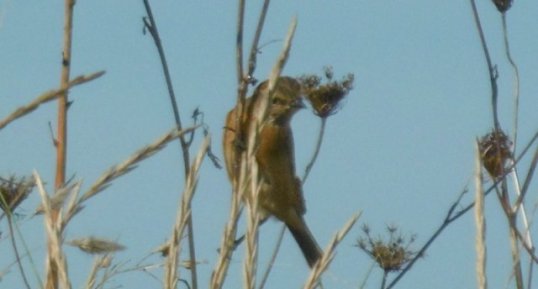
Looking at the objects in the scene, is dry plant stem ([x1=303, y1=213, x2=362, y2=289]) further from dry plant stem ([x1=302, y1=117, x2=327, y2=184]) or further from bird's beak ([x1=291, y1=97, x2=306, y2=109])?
bird's beak ([x1=291, y1=97, x2=306, y2=109])

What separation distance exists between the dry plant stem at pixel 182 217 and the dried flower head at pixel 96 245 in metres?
0.36

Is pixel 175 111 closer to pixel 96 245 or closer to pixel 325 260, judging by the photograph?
pixel 96 245

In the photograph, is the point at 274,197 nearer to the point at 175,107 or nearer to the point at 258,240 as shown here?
the point at 175,107

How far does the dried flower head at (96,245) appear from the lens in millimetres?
1844

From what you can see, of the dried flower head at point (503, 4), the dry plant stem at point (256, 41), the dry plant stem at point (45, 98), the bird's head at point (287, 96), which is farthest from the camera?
the bird's head at point (287, 96)

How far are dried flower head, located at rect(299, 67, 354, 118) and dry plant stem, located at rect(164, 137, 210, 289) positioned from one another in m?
2.72

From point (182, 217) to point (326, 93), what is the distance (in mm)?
2785

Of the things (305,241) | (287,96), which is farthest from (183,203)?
(305,241)

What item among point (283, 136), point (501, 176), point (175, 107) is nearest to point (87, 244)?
point (175, 107)

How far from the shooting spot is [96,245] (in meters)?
A: 1.88

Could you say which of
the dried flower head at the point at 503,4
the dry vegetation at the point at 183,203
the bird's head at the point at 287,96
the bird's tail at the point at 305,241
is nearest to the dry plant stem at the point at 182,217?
the dry vegetation at the point at 183,203

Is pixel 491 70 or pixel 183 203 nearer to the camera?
pixel 183 203

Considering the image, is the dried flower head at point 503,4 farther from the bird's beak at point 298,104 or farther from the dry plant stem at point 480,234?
the dry plant stem at point 480,234

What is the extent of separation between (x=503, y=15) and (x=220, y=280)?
244 centimetres
